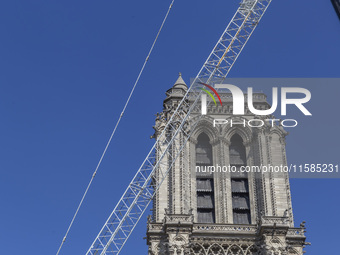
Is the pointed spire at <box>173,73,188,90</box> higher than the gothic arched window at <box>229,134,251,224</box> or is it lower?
higher

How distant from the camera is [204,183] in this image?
79.1m

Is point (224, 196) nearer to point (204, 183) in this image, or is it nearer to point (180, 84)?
point (204, 183)

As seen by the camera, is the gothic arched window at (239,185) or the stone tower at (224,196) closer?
the stone tower at (224,196)

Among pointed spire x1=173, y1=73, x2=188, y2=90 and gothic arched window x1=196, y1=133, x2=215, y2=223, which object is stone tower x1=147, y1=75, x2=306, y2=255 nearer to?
gothic arched window x1=196, y1=133, x2=215, y2=223

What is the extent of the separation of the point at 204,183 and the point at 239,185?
124 inches

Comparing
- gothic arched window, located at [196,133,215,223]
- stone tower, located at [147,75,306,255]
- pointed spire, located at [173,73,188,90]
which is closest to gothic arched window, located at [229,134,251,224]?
stone tower, located at [147,75,306,255]

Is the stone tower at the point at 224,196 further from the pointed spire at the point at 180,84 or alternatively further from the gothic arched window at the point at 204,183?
the pointed spire at the point at 180,84

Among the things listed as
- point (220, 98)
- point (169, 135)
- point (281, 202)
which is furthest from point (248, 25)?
point (281, 202)

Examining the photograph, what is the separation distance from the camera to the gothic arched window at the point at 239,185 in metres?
77.1

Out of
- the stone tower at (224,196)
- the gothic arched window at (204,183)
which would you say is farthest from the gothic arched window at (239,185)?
the gothic arched window at (204,183)

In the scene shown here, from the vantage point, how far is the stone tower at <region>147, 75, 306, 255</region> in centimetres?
7200

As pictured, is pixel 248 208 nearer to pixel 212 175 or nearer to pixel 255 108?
pixel 212 175

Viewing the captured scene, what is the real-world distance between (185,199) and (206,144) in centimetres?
897

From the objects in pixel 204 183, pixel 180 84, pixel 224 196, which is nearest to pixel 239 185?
pixel 224 196
